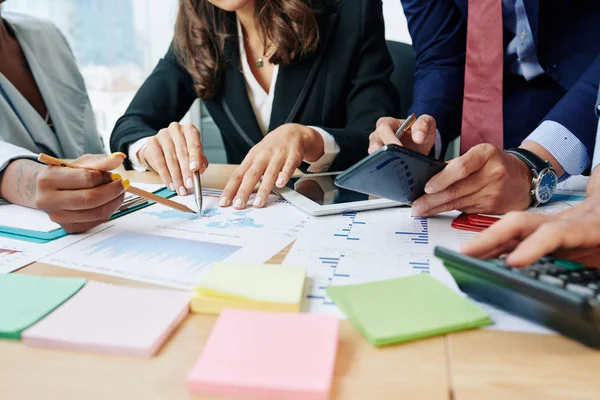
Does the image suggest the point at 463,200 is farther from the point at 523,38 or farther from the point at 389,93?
the point at 389,93

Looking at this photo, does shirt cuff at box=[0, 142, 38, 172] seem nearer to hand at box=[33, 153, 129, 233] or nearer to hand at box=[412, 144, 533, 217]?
hand at box=[33, 153, 129, 233]

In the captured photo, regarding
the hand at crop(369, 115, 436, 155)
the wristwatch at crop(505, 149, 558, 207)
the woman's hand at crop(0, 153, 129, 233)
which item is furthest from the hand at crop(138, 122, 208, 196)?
the wristwatch at crop(505, 149, 558, 207)

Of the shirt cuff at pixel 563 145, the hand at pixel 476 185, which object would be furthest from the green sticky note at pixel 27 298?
the shirt cuff at pixel 563 145

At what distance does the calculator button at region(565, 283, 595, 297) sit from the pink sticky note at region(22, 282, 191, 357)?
0.98 feet

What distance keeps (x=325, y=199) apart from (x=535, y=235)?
39 centimetres

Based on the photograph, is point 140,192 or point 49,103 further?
point 49,103

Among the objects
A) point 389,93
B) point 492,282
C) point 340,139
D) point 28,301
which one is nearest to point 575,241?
point 492,282

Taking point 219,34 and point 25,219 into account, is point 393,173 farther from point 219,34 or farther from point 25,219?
point 219,34

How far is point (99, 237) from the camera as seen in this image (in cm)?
62

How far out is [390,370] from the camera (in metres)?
0.34

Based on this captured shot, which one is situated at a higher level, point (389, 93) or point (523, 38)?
point (523, 38)

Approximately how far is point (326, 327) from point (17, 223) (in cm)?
51

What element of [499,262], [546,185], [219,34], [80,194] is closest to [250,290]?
[499,262]

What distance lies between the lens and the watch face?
28.7 inches
